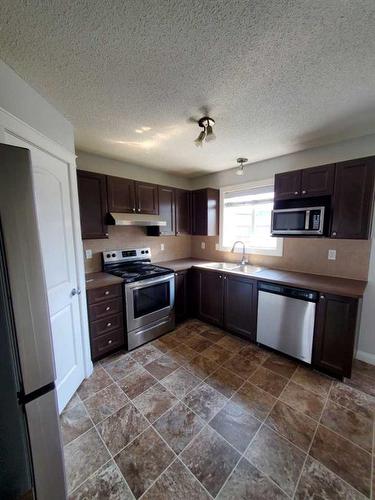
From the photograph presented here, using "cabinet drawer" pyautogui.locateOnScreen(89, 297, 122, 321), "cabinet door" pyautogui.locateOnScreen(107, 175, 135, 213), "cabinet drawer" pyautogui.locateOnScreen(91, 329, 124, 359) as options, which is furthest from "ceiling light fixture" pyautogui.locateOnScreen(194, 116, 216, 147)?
"cabinet drawer" pyautogui.locateOnScreen(91, 329, 124, 359)

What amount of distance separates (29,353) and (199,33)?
164 cm

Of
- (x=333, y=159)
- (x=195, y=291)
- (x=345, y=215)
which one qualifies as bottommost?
(x=195, y=291)

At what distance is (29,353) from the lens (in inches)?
28.9

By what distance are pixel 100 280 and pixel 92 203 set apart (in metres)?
0.93

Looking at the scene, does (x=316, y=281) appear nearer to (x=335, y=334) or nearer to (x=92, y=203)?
(x=335, y=334)

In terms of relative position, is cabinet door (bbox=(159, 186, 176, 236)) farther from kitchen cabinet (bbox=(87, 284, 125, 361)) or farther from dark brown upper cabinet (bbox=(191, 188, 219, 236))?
kitchen cabinet (bbox=(87, 284, 125, 361))

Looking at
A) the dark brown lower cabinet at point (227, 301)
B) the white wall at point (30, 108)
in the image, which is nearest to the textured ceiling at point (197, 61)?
the white wall at point (30, 108)

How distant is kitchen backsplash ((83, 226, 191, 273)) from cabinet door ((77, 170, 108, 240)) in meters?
0.32

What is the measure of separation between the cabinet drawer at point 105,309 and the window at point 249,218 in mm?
2002

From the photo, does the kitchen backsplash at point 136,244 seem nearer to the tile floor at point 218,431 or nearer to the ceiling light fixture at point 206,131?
the tile floor at point 218,431

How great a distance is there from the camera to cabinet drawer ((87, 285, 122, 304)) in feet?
7.11

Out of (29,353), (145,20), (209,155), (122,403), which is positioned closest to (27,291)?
(29,353)

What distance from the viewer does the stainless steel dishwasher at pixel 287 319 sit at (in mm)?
2135

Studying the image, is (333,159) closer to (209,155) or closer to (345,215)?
(345,215)
